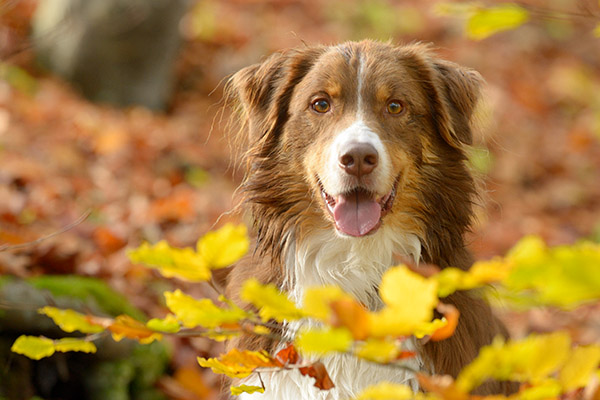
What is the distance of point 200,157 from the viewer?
8.16 m

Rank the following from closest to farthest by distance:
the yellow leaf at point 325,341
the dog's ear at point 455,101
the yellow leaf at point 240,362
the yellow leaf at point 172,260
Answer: the yellow leaf at point 325,341
the yellow leaf at point 172,260
the yellow leaf at point 240,362
the dog's ear at point 455,101

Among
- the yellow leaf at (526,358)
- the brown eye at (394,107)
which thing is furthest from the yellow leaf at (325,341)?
the brown eye at (394,107)

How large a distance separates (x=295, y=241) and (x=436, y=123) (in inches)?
36.5

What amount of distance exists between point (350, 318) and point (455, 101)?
7.82ft

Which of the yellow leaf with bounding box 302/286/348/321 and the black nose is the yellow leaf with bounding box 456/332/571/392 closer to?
the yellow leaf with bounding box 302/286/348/321

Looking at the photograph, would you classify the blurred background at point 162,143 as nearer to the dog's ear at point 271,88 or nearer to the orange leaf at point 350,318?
the dog's ear at point 271,88

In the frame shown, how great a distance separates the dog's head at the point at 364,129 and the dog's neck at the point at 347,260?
0.07m

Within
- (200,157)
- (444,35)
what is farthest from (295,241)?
(444,35)

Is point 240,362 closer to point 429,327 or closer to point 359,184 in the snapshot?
point 429,327

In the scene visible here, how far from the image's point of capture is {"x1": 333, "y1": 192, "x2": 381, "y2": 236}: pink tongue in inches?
124

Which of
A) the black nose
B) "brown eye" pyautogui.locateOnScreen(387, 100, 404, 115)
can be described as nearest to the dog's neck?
the black nose

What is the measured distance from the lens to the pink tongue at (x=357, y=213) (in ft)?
10.3

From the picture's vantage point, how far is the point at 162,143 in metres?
8.09

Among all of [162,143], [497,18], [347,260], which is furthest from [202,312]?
[162,143]
